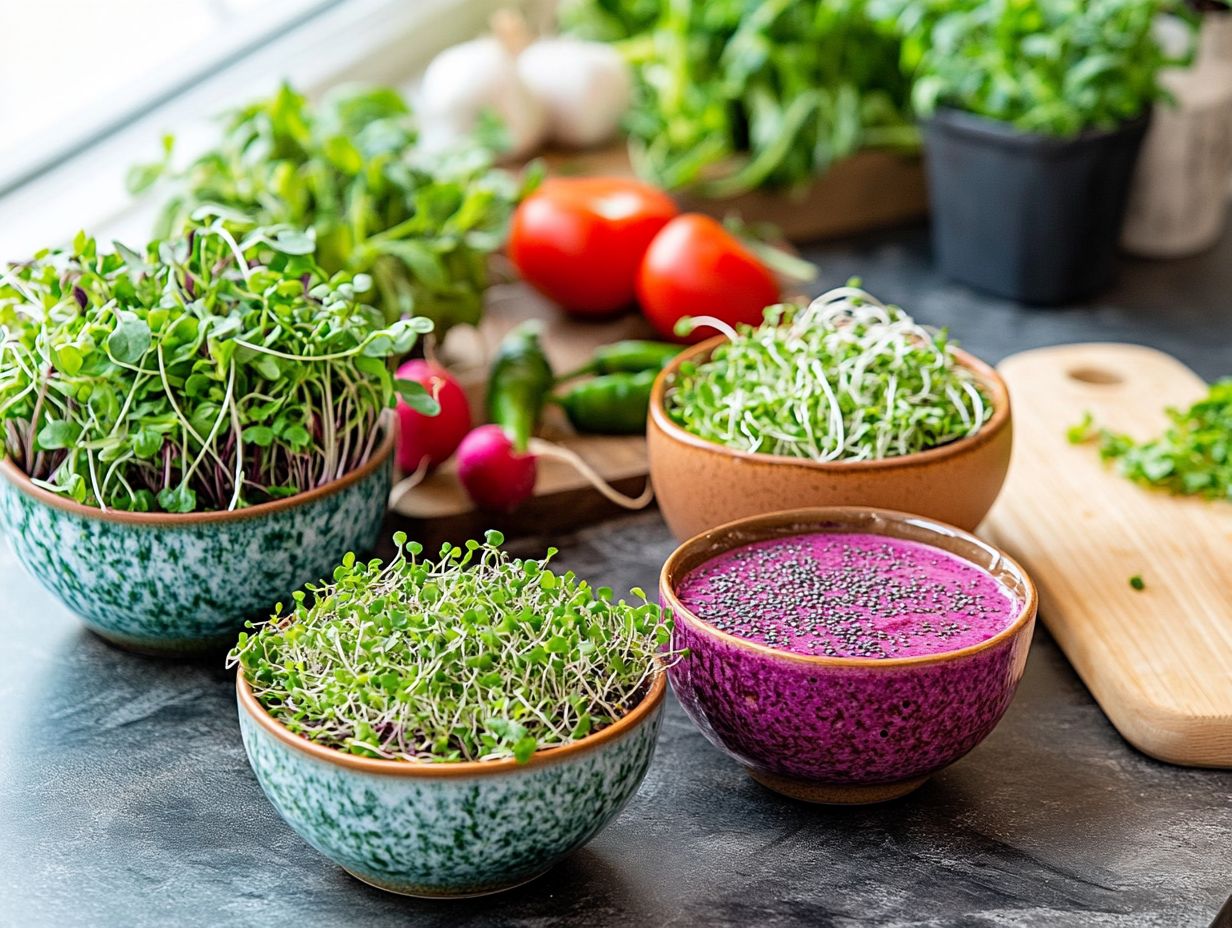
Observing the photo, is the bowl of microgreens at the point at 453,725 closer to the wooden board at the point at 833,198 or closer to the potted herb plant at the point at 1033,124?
the potted herb plant at the point at 1033,124

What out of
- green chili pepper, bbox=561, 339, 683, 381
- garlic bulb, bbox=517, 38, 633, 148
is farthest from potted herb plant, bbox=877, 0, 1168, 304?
green chili pepper, bbox=561, 339, 683, 381

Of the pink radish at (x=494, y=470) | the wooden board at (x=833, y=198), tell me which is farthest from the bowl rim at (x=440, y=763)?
the wooden board at (x=833, y=198)

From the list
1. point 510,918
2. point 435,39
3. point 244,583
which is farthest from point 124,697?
point 435,39

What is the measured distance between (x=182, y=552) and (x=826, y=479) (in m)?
0.48

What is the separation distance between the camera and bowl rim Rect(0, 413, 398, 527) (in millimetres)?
1045

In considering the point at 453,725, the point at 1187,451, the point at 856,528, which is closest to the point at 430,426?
the point at 856,528

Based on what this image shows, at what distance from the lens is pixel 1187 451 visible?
1361 mm

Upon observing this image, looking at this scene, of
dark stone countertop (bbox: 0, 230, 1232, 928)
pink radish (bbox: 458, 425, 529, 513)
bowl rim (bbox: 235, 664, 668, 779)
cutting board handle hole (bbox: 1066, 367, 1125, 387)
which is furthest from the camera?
cutting board handle hole (bbox: 1066, 367, 1125, 387)

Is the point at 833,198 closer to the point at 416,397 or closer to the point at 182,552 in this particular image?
the point at 416,397

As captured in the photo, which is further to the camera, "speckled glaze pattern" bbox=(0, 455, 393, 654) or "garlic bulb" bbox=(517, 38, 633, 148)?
"garlic bulb" bbox=(517, 38, 633, 148)

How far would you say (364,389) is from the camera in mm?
1129

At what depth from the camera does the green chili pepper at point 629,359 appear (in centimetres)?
154

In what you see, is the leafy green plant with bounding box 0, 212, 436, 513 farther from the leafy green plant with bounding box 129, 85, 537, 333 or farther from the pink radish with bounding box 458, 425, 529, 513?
the leafy green plant with bounding box 129, 85, 537, 333

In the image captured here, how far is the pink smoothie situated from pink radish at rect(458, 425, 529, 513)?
338mm
